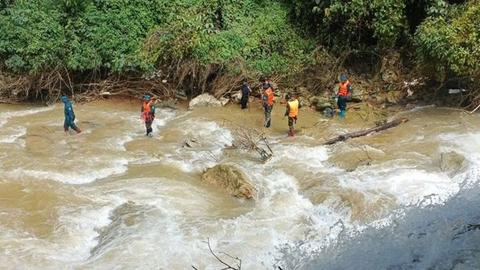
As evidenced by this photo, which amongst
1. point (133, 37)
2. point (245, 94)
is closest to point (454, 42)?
point (245, 94)

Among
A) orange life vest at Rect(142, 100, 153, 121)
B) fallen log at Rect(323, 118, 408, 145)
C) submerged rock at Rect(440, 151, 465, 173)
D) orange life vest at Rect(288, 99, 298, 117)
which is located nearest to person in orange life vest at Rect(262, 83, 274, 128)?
orange life vest at Rect(288, 99, 298, 117)

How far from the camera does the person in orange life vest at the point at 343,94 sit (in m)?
15.7

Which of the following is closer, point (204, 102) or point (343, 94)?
point (343, 94)

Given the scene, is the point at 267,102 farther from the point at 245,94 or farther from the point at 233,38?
the point at 233,38

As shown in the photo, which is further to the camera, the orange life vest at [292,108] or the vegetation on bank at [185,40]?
the vegetation on bank at [185,40]

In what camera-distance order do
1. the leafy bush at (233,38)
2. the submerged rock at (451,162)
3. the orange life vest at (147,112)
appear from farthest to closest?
the leafy bush at (233,38), the orange life vest at (147,112), the submerged rock at (451,162)

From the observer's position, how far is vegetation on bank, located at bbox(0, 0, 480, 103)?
56.1ft

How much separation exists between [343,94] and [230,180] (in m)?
5.43

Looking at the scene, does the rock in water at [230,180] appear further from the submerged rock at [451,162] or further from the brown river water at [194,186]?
the submerged rock at [451,162]

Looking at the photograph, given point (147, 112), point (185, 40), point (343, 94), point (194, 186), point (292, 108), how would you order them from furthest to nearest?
point (185, 40), point (343, 94), point (147, 112), point (292, 108), point (194, 186)

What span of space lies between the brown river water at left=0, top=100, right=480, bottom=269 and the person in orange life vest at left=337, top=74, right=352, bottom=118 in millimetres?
514

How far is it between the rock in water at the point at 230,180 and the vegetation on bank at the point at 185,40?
598cm

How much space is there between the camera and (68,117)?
1470cm

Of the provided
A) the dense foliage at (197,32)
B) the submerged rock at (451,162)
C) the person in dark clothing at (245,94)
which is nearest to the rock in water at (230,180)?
the submerged rock at (451,162)
